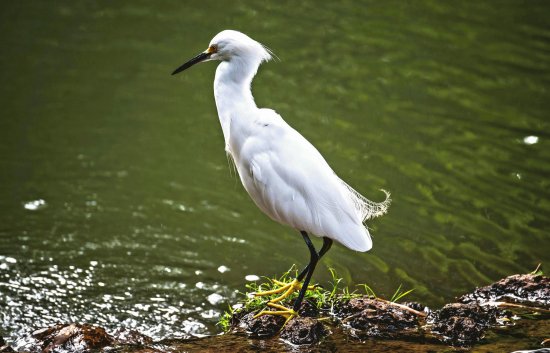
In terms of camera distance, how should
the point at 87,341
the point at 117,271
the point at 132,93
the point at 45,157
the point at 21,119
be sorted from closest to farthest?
the point at 87,341 → the point at 117,271 → the point at 45,157 → the point at 21,119 → the point at 132,93

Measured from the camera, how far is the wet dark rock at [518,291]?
17.1 feet

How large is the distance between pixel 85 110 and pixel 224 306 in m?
4.10

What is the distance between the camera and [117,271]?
6453 millimetres

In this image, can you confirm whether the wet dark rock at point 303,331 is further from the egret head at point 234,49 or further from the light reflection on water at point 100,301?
the egret head at point 234,49

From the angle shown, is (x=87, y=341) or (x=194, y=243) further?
(x=194, y=243)

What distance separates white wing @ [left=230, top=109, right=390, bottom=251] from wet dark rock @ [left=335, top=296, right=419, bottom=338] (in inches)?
15.4

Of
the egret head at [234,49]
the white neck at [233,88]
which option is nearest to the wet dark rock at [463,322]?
the white neck at [233,88]

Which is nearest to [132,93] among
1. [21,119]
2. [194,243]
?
[21,119]

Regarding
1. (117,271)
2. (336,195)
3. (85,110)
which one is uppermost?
(336,195)

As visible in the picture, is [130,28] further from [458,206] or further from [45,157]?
[458,206]

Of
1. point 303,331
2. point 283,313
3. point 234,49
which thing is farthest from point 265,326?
point 234,49

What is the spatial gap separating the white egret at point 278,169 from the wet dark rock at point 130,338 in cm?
82

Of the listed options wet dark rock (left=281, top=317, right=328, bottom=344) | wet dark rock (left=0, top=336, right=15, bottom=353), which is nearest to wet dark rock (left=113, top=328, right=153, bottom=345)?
wet dark rock (left=0, top=336, right=15, bottom=353)

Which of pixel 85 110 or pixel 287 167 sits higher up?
pixel 287 167
